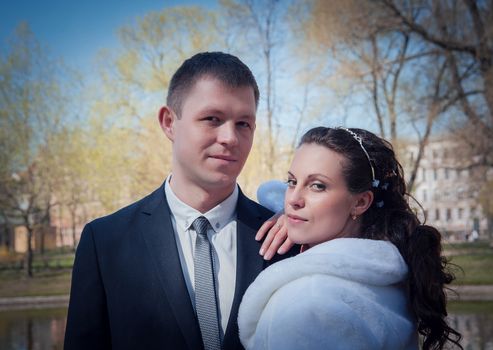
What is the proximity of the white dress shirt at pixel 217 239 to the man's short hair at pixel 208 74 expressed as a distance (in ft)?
1.11

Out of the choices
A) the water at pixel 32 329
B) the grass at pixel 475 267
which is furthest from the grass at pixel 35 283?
the grass at pixel 475 267

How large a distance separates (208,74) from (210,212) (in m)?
0.48

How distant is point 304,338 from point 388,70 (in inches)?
602

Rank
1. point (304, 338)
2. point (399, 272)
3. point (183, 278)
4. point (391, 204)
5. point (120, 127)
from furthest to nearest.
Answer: point (120, 127), point (391, 204), point (183, 278), point (399, 272), point (304, 338)

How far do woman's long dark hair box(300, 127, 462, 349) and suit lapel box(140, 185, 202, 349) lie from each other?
1.83 ft

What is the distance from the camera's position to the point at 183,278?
6.01 ft

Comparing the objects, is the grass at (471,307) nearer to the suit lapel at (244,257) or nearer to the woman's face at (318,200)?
the suit lapel at (244,257)

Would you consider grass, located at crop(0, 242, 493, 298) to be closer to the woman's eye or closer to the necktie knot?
the necktie knot

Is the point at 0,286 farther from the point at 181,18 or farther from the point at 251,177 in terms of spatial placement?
the point at 181,18

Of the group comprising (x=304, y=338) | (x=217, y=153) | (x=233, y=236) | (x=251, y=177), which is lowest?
(x=304, y=338)

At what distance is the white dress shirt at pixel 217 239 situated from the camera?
1873mm

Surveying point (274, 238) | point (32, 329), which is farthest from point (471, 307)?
point (274, 238)

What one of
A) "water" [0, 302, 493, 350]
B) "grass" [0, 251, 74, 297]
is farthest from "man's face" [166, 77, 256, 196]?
"grass" [0, 251, 74, 297]

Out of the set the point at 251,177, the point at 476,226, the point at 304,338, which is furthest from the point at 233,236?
Result: the point at 476,226
